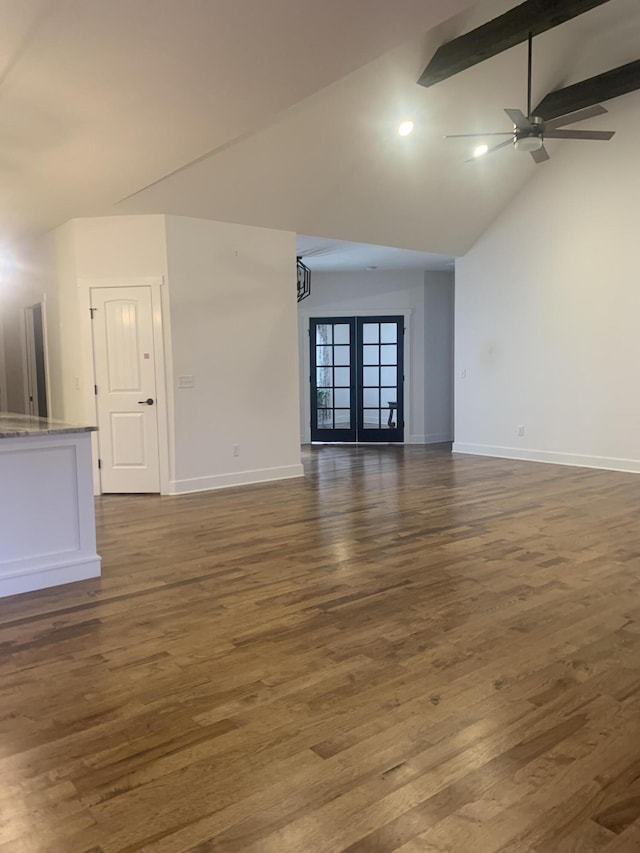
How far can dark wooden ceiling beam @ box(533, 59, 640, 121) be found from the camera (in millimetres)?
5883

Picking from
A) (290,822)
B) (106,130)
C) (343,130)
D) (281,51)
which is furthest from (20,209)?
(290,822)

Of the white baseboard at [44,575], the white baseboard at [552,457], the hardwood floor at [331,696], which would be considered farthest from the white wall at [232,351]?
the white baseboard at [552,457]

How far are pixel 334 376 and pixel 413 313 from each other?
1702mm

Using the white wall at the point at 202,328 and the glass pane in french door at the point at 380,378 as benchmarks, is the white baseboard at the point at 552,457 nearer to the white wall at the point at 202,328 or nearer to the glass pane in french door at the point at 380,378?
the glass pane in french door at the point at 380,378

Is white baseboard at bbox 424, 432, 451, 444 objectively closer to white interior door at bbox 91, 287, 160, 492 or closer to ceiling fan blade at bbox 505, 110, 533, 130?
A: white interior door at bbox 91, 287, 160, 492

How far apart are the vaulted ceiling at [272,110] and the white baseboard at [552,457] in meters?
2.76

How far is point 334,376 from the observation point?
1049 centimetres

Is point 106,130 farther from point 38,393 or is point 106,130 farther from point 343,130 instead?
point 38,393

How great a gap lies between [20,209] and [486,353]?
5.82m

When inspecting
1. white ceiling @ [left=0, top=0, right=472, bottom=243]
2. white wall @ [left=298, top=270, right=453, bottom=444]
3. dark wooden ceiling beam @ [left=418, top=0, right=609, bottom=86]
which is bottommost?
white wall @ [left=298, top=270, right=453, bottom=444]

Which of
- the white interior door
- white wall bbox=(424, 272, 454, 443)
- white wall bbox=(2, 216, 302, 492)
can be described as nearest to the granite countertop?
the white interior door

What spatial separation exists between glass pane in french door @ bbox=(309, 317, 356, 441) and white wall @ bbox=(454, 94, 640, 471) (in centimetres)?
230

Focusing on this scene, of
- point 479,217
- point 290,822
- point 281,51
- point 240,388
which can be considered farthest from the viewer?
point 479,217

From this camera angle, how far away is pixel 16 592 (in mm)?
3406
